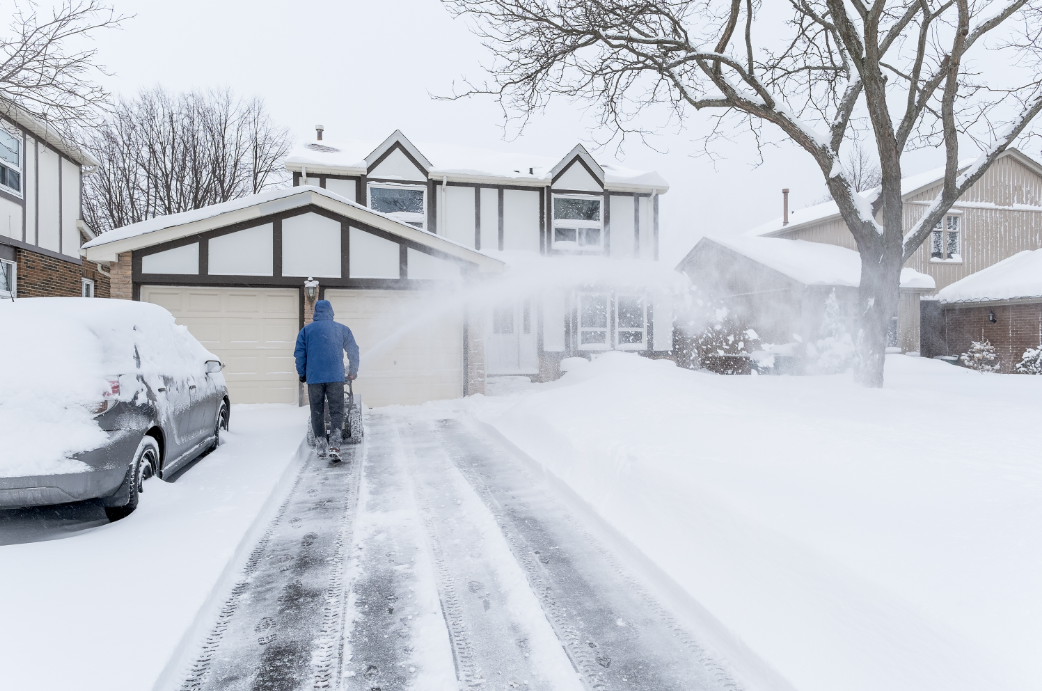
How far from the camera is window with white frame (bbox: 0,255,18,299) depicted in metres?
13.1

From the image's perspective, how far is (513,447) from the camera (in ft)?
23.3

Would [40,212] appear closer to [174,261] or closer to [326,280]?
[174,261]

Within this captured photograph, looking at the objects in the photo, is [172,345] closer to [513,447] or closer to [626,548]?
[513,447]

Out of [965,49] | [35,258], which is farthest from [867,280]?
[35,258]

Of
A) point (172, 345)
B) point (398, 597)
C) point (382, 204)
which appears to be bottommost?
point (398, 597)

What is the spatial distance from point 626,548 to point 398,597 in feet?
5.21

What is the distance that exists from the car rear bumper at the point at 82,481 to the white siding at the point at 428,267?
8.31 m

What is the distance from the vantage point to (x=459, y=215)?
16969 mm

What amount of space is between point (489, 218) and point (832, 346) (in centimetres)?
1128

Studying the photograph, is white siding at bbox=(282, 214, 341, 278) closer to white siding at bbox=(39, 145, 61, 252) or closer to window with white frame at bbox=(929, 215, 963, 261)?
white siding at bbox=(39, 145, 61, 252)

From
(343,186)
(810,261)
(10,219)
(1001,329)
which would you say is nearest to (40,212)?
(10,219)

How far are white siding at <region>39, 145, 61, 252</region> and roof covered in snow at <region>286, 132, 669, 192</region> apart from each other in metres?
6.16

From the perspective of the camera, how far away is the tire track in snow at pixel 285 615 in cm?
252

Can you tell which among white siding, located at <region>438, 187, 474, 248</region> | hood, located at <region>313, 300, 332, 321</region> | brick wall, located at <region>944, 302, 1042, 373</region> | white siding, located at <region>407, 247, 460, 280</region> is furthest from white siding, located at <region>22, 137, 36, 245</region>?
brick wall, located at <region>944, 302, 1042, 373</region>
